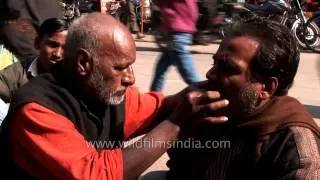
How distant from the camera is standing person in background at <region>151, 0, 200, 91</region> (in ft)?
16.9

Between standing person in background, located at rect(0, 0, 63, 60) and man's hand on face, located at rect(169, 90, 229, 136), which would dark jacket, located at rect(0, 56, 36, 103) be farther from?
man's hand on face, located at rect(169, 90, 229, 136)

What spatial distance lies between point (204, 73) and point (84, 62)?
6.17 m

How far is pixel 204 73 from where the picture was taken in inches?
320

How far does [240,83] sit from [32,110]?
0.69 m

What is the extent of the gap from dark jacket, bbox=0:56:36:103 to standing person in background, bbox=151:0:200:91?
1.98 meters

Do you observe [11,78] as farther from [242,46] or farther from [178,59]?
[178,59]

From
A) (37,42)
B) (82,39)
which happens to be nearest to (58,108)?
(82,39)

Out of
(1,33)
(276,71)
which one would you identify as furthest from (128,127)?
(1,33)

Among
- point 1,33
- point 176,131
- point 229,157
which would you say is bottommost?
point 1,33

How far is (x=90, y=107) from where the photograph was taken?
6.86 ft

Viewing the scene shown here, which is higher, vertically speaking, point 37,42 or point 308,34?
point 37,42

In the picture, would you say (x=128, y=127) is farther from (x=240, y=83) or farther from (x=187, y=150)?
(x=240, y=83)

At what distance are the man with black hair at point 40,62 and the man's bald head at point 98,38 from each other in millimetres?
1274

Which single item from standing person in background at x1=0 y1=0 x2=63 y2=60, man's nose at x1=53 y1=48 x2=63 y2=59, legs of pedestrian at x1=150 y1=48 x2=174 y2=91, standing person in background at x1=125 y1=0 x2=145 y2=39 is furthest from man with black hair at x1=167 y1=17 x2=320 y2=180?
standing person in background at x1=125 y1=0 x2=145 y2=39
